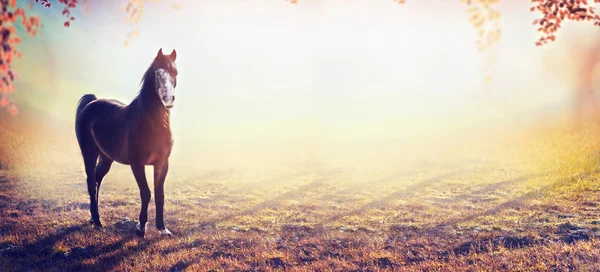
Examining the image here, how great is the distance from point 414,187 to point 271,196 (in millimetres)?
6768

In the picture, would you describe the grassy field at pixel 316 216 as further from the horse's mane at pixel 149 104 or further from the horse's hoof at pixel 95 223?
the horse's mane at pixel 149 104

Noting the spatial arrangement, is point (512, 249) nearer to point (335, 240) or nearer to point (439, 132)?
point (335, 240)

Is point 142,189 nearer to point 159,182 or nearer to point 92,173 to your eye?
point 159,182

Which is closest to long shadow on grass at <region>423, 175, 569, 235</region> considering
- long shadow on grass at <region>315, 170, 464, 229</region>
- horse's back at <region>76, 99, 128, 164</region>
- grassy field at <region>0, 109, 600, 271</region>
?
grassy field at <region>0, 109, 600, 271</region>

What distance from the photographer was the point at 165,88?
7984mm

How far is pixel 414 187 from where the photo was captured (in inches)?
744

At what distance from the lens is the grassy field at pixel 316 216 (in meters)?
8.51

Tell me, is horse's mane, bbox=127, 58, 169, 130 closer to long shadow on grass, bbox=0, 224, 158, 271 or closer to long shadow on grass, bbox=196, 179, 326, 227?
long shadow on grass, bbox=0, 224, 158, 271

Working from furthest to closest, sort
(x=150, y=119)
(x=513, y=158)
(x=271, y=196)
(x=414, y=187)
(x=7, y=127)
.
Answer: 1. (x=513, y=158)
2. (x=7, y=127)
3. (x=414, y=187)
4. (x=271, y=196)
5. (x=150, y=119)

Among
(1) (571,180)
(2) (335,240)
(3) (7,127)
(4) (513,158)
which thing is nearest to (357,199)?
(2) (335,240)

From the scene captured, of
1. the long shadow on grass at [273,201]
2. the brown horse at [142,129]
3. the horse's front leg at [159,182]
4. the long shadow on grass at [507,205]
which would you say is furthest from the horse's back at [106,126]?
the long shadow on grass at [507,205]

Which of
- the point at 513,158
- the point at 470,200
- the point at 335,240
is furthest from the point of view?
the point at 513,158

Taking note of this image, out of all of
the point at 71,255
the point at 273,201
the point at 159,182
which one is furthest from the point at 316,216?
the point at 71,255

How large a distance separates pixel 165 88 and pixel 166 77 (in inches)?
9.5
